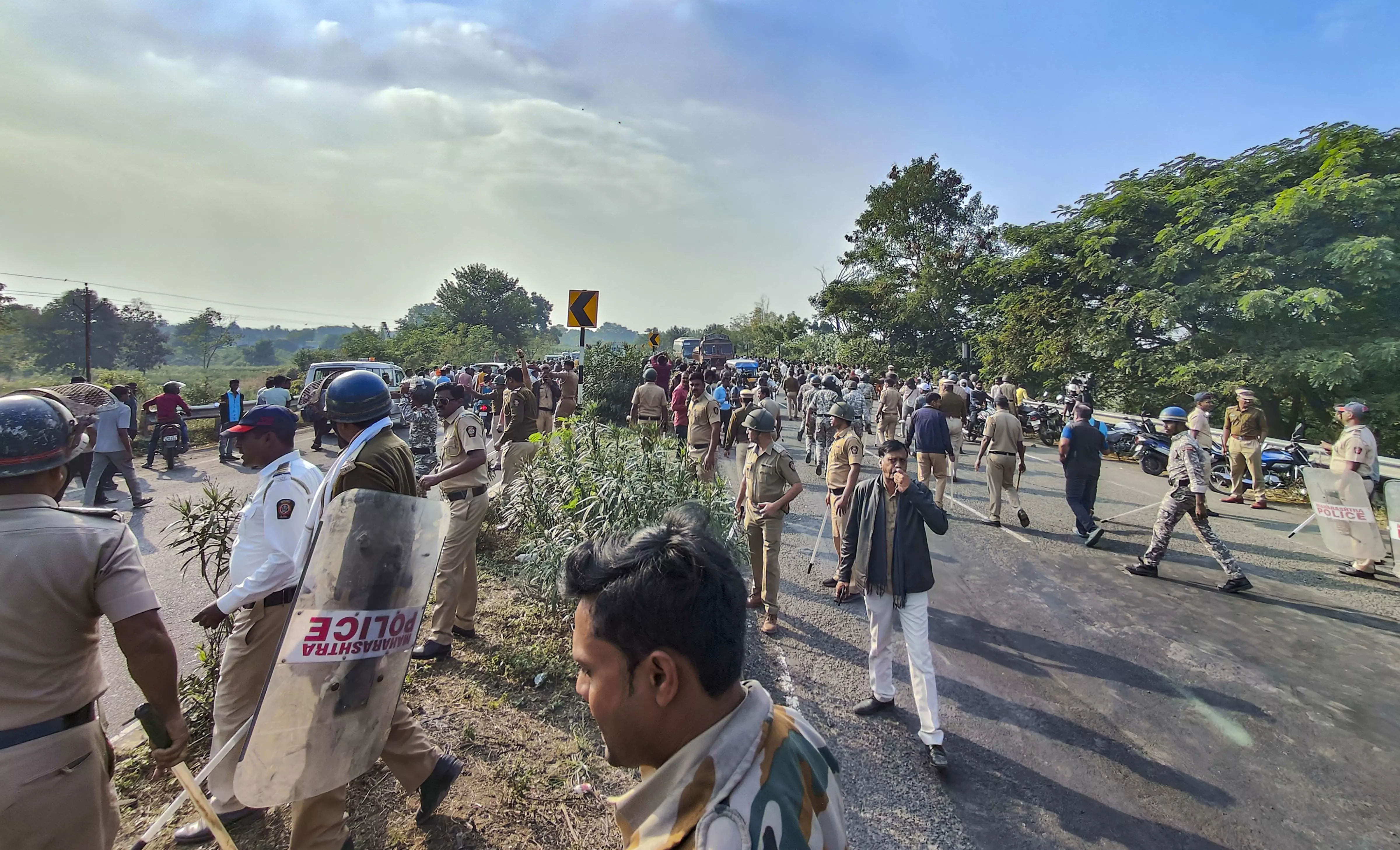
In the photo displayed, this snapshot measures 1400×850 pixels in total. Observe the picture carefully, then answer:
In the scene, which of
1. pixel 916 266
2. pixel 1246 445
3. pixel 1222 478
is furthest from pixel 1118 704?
pixel 916 266

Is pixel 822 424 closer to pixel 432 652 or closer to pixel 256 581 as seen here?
pixel 432 652

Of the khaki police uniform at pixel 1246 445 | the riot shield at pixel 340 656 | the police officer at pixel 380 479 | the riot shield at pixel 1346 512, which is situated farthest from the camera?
the khaki police uniform at pixel 1246 445

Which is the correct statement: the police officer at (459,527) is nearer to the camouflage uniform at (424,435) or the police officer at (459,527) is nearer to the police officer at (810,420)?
the camouflage uniform at (424,435)

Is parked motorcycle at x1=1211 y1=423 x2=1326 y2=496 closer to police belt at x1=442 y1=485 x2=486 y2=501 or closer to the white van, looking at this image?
police belt at x1=442 y1=485 x2=486 y2=501

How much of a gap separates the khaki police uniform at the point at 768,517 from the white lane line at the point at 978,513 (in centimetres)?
409

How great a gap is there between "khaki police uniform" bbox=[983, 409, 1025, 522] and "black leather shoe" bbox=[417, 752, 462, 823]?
7.01m

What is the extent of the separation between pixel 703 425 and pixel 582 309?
230 centimetres

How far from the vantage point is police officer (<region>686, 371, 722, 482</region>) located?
290 inches

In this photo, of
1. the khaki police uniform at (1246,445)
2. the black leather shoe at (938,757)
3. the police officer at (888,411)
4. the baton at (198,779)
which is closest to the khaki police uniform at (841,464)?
the black leather shoe at (938,757)

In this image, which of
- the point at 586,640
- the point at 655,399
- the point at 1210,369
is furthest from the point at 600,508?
the point at 1210,369

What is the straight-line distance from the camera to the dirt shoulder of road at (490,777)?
2625 mm

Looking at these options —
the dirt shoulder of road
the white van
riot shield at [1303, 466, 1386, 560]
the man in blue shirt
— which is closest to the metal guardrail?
riot shield at [1303, 466, 1386, 560]

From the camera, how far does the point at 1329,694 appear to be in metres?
4.09

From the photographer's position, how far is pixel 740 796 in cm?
Result: 90
